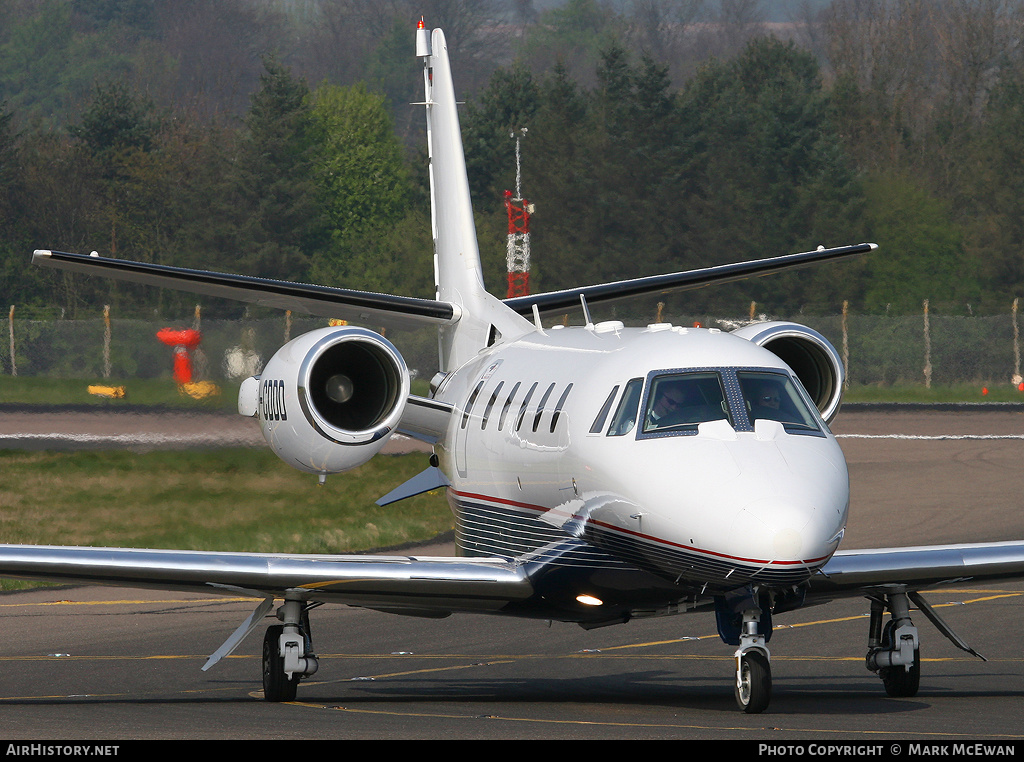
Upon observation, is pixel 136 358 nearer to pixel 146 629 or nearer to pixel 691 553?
pixel 146 629

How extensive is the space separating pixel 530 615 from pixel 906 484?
23868mm

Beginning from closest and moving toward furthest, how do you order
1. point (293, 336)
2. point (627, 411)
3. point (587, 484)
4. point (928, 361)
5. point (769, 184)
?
point (627, 411), point (587, 484), point (293, 336), point (928, 361), point (769, 184)

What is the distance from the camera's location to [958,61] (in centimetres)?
10350

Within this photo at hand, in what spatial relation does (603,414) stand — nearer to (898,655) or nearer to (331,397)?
(898,655)

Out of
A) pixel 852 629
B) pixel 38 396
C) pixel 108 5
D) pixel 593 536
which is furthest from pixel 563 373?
pixel 108 5

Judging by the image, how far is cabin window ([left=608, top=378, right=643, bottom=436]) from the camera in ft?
41.3

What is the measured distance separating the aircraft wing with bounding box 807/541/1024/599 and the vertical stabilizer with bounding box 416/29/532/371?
19.1 ft

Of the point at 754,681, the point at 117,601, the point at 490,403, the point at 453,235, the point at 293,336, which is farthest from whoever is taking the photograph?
the point at 293,336

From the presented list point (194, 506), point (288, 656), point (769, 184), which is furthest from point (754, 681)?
point (769, 184)

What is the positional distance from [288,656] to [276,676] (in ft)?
0.88

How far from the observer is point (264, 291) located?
1677cm

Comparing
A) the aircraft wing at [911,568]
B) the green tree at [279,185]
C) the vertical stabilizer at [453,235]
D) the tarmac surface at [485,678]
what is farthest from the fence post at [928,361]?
the aircraft wing at [911,568]

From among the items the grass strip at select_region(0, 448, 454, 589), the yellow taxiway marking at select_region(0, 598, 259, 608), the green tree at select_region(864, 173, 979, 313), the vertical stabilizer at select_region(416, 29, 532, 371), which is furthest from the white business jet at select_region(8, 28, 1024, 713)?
the green tree at select_region(864, 173, 979, 313)

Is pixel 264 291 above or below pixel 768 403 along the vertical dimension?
above
